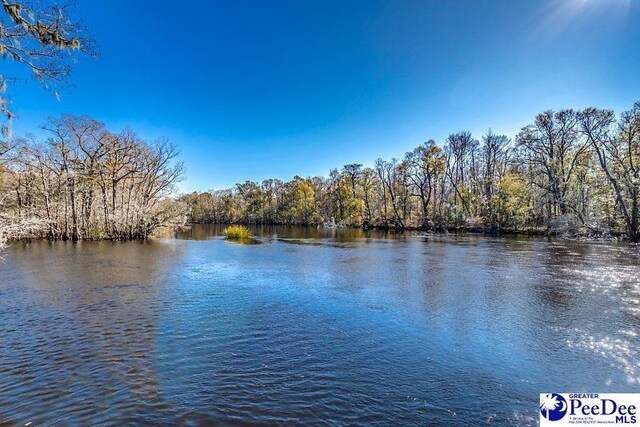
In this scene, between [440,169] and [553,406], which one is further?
[440,169]

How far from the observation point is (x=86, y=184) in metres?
32.1

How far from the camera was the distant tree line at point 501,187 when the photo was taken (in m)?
33.9

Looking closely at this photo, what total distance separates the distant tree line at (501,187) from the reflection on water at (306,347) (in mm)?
25926

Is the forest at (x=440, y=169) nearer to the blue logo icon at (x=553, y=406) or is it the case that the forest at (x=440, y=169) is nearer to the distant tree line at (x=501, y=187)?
the distant tree line at (x=501, y=187)

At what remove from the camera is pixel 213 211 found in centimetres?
10731

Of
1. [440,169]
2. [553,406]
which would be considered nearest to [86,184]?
[553,406]

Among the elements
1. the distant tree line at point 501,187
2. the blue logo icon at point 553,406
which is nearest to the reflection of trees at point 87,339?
the blue logo icon at point 553,406

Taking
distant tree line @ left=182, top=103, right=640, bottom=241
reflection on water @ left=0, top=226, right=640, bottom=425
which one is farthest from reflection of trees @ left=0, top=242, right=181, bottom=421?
distant tree line @ left=182, top=103, right=640, bottom=241

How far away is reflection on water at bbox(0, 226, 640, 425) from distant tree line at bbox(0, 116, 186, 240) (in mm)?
19436

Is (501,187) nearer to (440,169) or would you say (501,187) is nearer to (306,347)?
(440,169)

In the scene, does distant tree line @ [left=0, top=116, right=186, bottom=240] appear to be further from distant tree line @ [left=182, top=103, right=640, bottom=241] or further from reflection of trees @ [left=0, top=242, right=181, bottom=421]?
reflection of trees @ [left=0, top=242, right=181, bottom=421]

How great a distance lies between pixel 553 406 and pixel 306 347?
433cm

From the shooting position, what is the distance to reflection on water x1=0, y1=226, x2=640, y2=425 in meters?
4.91

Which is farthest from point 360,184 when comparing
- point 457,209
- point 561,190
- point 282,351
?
point 282,351
